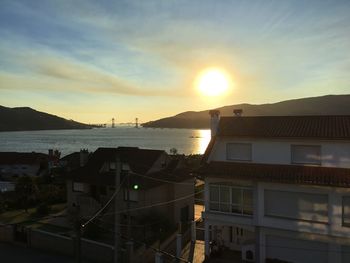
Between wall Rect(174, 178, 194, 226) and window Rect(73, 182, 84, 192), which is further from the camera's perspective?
window Rect(73, 182, 84, 192)

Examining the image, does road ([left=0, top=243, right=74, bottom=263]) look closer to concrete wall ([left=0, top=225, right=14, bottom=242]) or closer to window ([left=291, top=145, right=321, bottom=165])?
concrete wall ([left=0, top=225, right=14, bottom=242])

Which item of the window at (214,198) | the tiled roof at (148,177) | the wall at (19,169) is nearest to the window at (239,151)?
the window at (214,198)

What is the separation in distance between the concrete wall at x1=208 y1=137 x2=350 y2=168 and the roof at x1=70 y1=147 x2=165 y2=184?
9.49 metres

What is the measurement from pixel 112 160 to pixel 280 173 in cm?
1714

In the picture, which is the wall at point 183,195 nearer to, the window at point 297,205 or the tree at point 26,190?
the window at point 297,205

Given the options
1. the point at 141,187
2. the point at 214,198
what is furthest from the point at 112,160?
the point at 214,198

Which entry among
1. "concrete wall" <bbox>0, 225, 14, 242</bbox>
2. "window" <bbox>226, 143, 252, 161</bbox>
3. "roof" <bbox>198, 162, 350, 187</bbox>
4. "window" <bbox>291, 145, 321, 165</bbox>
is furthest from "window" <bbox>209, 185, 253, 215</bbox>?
"concrete wall" <bbox>0, 225, 14, 242</bbox>

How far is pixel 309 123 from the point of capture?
79.2ft

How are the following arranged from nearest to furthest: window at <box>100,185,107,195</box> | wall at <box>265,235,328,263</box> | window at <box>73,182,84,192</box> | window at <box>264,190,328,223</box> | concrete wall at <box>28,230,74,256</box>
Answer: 1. window at <box>264,190,328,223</box>
2. wall at <box>265,235,328,263</box>
3. concrete wall at <box>28,230,74,256</box>
4. window at <box>100,185,107,195</box>
5. window at <box>73,182,84,192</box>

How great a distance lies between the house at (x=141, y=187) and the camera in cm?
3094

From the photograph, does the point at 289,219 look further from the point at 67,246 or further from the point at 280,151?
the point at 67,246

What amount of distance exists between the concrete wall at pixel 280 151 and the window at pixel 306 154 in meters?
0.23

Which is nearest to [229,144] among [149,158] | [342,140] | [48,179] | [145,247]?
[342,140]

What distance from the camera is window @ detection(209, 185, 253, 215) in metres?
23.9
